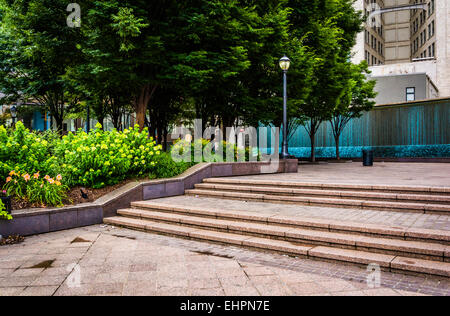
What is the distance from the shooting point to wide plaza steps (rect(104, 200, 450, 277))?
5.23 m

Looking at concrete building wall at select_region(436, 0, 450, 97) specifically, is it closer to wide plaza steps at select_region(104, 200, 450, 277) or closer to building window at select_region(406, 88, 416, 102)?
building window at select_region(406, 88, 416, 102)

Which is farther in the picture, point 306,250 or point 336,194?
point 336,194

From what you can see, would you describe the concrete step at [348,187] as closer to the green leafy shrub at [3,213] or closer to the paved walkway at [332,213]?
the paved walkway at [332,213]

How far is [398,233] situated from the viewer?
5828mm

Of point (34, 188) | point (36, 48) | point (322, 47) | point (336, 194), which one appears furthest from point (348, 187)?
point (36, 48)

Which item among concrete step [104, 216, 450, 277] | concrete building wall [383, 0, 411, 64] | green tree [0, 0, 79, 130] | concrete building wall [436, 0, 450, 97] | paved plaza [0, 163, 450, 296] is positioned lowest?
paved plaza [0, 163, 450, 296]

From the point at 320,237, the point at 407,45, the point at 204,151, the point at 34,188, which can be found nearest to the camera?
the point at 320,237

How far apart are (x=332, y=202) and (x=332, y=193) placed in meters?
0.48

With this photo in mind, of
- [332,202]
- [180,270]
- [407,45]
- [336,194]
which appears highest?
[407,45]

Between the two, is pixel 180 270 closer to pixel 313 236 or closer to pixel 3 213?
pixel 313 236

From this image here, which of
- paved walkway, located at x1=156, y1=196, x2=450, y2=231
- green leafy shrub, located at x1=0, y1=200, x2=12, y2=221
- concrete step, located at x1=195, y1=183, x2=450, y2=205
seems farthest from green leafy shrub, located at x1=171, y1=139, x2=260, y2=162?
green leafy shrub, located at x1=0, y1=200, x2=12, y2=221

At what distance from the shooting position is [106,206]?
8953 mm

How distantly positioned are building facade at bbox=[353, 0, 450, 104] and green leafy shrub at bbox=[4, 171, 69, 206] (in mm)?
26765

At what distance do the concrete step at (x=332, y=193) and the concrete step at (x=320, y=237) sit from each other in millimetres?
2570
